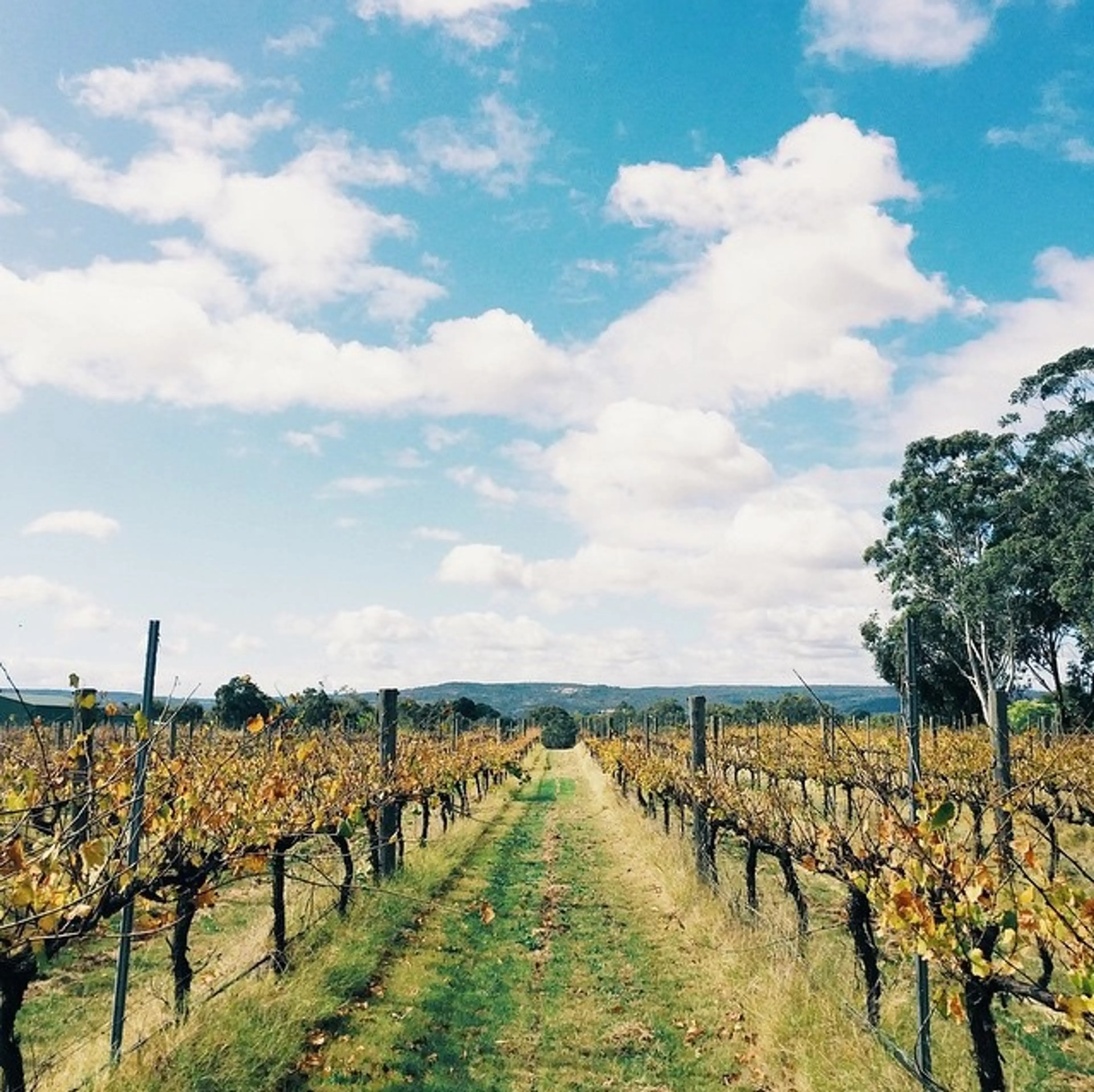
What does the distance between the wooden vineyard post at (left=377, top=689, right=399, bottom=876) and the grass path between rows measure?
1.18m

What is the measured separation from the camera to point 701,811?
13.6 meters

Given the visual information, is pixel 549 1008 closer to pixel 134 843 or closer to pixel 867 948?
pixel 867 948

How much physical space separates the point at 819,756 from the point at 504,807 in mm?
10725

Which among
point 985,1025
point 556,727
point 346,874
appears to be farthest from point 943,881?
point 556,727

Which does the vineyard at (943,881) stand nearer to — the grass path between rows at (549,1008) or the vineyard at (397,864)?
the vineyard at (397,864)

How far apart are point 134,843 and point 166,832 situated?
272 millimetres

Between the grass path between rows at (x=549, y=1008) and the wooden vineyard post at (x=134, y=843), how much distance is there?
1.47m

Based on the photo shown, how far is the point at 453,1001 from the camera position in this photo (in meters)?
8.66

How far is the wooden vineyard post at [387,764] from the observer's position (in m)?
13.3

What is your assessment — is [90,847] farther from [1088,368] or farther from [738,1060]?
[1088,368]

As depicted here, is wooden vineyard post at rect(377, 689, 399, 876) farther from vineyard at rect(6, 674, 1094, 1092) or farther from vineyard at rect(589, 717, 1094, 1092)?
vineyard at rect(589, 717, 1094, 1092)

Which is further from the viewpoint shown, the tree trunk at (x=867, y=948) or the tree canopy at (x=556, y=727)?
the tree canopy at (x=556, y=727)

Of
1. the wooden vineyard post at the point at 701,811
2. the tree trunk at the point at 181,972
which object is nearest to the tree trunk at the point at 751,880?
the wooden vineyard post at the point at 701,811

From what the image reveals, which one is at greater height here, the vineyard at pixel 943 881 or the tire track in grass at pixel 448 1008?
the vineyard at pixel 943 881
